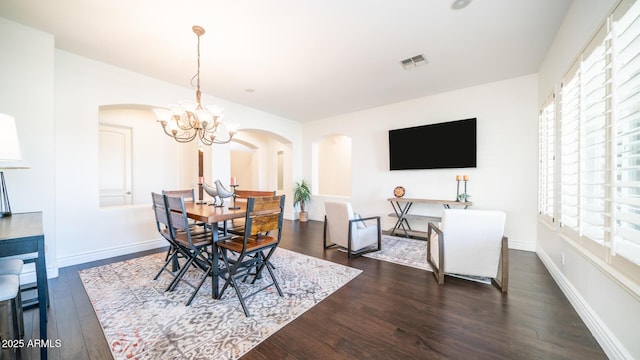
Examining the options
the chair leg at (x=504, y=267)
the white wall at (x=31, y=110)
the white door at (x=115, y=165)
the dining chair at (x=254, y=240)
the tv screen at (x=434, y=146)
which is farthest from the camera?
the white door at (x=115, y=165)

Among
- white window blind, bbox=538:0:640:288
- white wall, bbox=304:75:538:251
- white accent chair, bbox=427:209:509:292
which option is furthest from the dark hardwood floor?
white wall, bbox=304:75:538:251

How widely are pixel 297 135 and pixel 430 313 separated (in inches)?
220

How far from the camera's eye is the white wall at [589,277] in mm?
1386

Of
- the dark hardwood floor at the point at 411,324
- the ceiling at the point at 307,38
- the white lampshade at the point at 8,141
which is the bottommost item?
the dark hardwood floor at the point at 411,324

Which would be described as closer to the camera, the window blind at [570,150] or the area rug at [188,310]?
the area rug at [188,310]

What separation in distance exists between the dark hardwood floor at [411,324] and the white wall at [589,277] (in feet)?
0.44

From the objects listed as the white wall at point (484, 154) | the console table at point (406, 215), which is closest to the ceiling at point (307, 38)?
the white wall at point (484, 154)

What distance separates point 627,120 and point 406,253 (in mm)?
2753

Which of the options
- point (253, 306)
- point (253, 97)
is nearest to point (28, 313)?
point (253, 306)

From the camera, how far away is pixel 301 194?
6.48m

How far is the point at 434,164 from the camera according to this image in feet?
15.2

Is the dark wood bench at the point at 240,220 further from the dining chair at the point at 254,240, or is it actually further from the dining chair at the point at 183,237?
the dining chair at the point at 183,237

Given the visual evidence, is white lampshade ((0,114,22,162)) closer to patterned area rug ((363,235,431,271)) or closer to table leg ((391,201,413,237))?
patterned area rug ((363,235,431,271))

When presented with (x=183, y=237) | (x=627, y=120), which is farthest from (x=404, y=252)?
(x=183, y=237)
